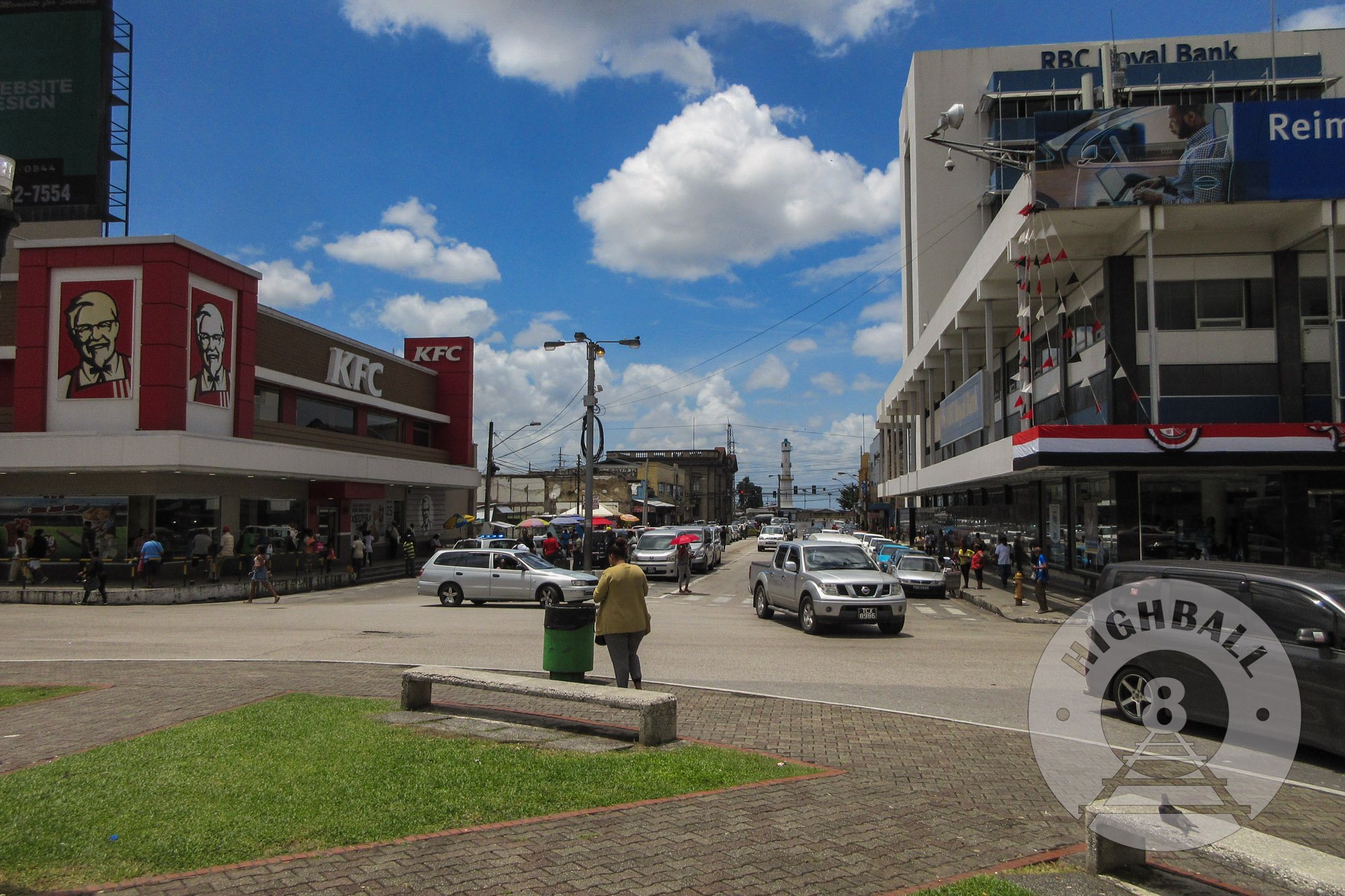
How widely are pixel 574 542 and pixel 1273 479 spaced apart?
87.4 ft

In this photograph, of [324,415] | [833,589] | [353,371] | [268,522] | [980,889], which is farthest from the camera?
[353,371]

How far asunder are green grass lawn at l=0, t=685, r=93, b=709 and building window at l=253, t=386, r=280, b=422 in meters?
20.8

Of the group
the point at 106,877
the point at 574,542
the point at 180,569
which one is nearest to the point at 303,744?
the point at 106,877

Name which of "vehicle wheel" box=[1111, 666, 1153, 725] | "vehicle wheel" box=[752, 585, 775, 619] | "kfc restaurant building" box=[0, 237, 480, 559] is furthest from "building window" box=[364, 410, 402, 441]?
"vehicle wheel" box=[1111, 666, 1153, 725]

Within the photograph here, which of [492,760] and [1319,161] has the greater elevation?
[1319,161]

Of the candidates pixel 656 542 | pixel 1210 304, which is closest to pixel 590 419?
pixel 656 542

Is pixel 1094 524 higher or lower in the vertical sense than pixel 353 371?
lower

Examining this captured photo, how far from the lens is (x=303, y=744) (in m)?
6.90

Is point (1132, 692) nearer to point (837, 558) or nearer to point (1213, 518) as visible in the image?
point (837, 558)

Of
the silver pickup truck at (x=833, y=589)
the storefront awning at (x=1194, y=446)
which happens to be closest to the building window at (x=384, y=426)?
the silver pickup truck at (x=833, y=589)

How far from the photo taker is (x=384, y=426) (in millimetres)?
40031

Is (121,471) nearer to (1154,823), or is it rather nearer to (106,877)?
(106,877)

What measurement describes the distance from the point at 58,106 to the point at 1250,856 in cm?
3846

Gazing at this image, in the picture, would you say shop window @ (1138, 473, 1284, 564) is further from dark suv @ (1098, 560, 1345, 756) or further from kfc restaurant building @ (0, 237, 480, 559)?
kfc restaurant building @ (0, 237, 480, 559)
